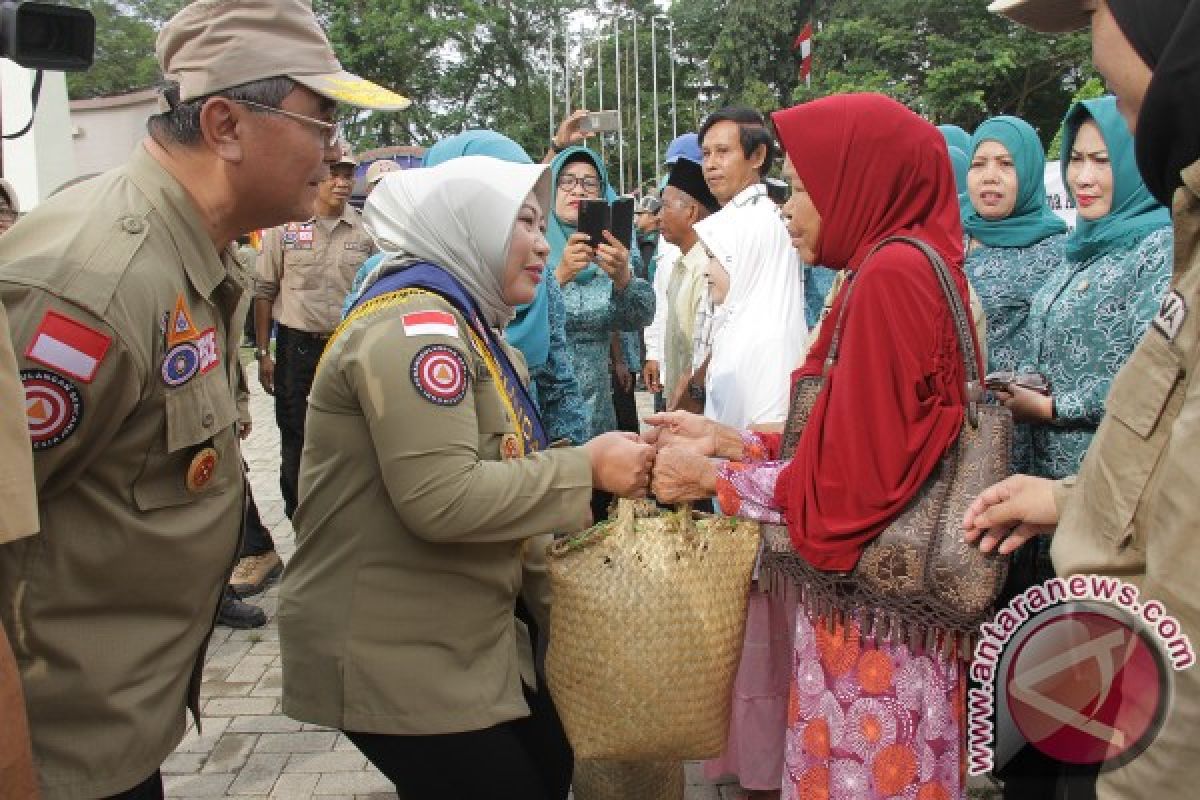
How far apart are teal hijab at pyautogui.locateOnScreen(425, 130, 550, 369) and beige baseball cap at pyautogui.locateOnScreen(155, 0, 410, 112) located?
195 cm

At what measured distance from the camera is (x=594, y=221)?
4578 millimetres

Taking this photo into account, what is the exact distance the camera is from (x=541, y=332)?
4016 mm

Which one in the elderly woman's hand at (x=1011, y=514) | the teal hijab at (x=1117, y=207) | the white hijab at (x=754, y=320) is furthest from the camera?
the white hijab at (x=754, y=320)

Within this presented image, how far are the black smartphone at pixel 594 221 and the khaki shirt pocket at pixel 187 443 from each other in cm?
295

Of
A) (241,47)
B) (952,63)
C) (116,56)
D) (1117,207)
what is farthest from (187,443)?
(116,56)

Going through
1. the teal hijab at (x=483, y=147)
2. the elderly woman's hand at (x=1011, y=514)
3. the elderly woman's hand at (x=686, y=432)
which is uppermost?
the teal hijab at (x=483, y=147)

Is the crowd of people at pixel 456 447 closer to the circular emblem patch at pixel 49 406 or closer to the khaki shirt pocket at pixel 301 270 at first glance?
the circular emblem patch at pixel 49 406

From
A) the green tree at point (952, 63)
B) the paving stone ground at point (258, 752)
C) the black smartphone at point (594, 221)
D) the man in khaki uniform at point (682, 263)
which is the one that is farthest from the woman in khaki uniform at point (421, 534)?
the green tree at point (952, 63)

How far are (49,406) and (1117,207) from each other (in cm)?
304

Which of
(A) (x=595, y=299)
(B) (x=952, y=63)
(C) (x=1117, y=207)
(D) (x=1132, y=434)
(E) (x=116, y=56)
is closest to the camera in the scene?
(D) (x=1132, y=434)

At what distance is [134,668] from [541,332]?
258 cm

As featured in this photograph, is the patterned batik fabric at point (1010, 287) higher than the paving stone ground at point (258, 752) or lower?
higher

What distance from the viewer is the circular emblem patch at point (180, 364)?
63.0 inches

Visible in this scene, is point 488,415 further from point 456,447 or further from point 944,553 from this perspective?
point 944,553
